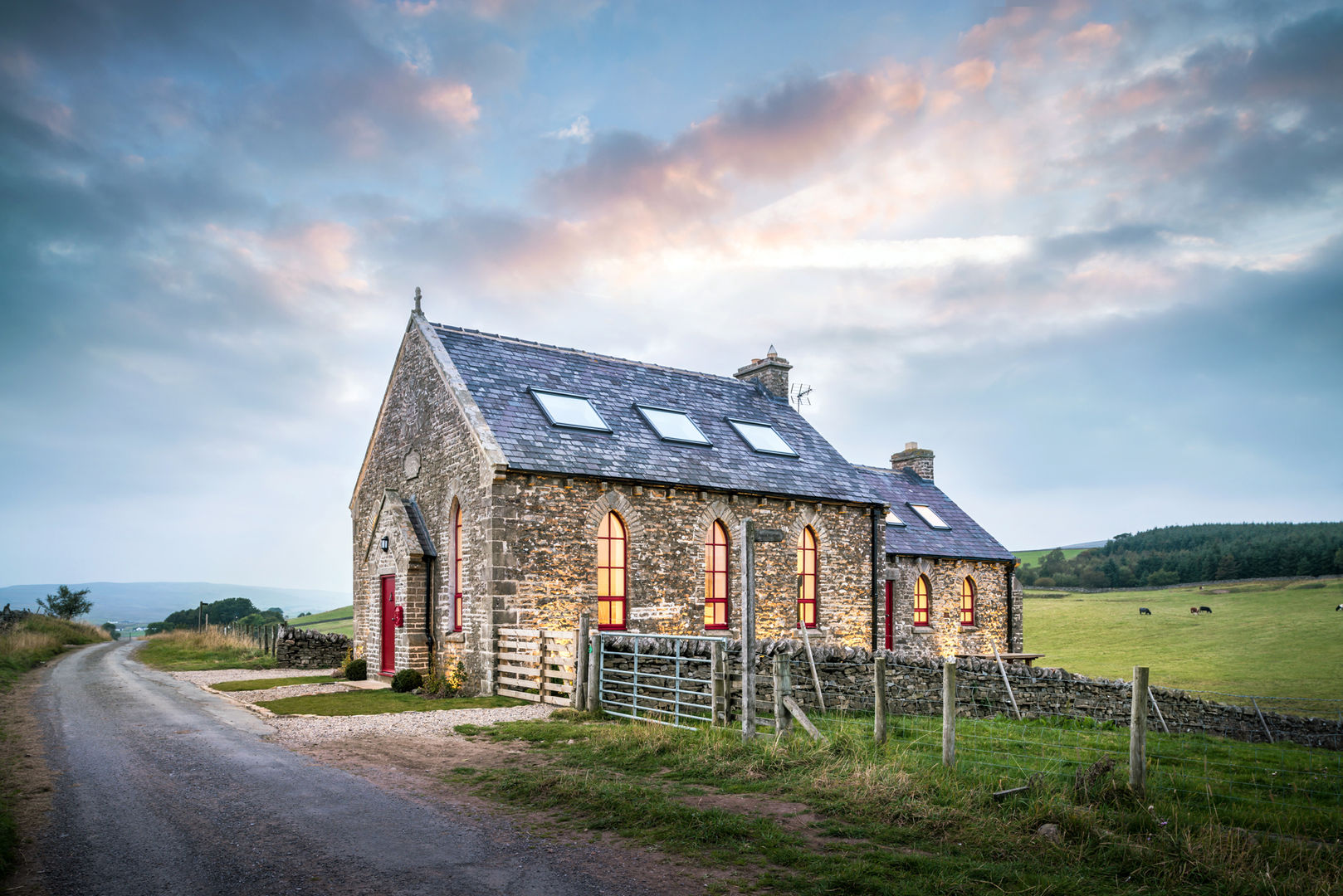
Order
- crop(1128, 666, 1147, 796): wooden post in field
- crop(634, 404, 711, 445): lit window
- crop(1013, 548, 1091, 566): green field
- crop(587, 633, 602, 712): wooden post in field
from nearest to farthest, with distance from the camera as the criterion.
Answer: crop(1128, 666, 1147, 796): wooden post in field, crop(587, 633, 602, 712): wooden post in field, crop(634, 404, 711, 445): lit window, crop(1013, 548, 1091, 566): green field

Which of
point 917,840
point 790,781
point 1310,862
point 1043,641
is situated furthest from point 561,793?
point 1043,641

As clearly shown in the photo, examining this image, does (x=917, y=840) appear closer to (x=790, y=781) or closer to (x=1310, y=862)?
(x=790, y=781)

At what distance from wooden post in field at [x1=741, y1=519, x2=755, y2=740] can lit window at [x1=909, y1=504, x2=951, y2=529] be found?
20.8 metres

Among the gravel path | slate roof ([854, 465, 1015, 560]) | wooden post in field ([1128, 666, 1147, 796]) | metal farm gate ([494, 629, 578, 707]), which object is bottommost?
the gravel path

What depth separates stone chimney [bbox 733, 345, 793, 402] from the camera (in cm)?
2708

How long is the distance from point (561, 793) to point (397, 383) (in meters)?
16.3

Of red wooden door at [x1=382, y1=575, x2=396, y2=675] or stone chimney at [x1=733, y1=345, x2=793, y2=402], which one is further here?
stone chimney at [x1=733, y1=345, x2=793, y2=402]

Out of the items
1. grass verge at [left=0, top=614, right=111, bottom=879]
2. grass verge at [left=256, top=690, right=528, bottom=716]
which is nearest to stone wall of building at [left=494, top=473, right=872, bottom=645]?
grass verge at [left=256, top=690, right=528, bottom=716]

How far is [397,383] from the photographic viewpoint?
883 inches

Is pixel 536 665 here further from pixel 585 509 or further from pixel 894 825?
pixel 894 825

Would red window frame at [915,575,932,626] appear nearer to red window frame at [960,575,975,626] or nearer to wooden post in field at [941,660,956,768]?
red window frame at [960,575,975,626]

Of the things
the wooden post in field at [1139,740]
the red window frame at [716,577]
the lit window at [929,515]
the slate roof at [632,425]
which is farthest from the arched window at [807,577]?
the wooden post in field at [1139,740]

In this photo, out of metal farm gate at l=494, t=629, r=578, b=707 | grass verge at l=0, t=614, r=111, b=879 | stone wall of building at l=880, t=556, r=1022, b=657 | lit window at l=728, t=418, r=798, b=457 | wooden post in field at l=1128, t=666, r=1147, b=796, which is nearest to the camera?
grass verge at l=0, t=614, r=111, b=879

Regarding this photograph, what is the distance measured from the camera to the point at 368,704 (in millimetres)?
16234
